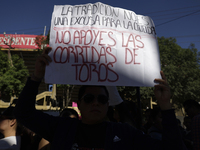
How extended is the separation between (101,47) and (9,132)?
1623 mm

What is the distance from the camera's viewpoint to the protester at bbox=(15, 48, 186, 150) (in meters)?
1.27

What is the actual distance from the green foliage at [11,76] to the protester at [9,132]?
1674cm

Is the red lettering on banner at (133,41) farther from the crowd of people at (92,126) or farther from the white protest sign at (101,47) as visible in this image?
the crowd of people at (92,126)

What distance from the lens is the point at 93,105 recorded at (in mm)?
1459

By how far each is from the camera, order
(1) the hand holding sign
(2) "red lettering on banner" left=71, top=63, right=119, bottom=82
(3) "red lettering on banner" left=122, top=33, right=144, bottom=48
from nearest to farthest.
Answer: (1) the hand holding sign
(2) "red lettering on banner" left=71, top=63, right=119, bottom=82
(3) "red lettering on banner" left=122, top=33, right=144, bottom=48

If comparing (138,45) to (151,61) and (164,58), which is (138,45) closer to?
(151,61)

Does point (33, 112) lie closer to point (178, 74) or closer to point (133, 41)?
point (133, 41)

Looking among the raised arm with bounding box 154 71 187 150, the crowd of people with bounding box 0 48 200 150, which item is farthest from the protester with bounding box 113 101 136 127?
the raised arm with bounding box 154 71 187 150

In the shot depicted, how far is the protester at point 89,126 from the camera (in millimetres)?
1269

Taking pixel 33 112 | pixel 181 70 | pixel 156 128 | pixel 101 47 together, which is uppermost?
pixel 181 70

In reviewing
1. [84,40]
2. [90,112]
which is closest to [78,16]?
[84,40]

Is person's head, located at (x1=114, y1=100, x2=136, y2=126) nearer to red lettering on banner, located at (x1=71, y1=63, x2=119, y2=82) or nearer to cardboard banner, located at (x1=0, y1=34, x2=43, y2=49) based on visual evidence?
red lettering on banner, located at (x1=71, y1=63, x2=119, y2=82)

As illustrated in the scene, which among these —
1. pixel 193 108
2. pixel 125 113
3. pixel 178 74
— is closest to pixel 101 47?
pixel 125 113

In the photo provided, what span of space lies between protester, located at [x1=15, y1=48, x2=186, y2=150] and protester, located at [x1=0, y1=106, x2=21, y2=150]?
1011 mm
